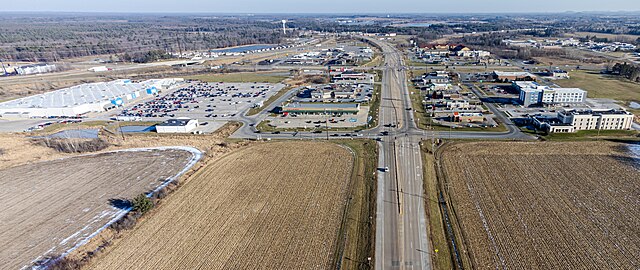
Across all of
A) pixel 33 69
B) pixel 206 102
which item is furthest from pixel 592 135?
pixel 33 69

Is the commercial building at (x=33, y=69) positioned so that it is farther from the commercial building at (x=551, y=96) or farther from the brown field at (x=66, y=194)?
the commercial building at (x=551, y=96)

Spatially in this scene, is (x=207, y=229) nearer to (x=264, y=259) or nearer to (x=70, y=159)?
(x=264, y=259)

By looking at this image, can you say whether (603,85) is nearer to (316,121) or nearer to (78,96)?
(316,121)

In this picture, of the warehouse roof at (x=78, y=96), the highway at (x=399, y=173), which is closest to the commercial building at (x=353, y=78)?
the highway at (x=399, y=173)

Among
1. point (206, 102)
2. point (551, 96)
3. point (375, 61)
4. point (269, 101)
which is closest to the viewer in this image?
point (551, 96)

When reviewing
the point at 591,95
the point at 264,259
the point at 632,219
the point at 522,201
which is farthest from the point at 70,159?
the point at 591,95

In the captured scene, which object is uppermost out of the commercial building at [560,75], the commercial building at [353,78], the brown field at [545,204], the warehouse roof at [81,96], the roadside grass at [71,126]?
the warehouse roof at [81,96]

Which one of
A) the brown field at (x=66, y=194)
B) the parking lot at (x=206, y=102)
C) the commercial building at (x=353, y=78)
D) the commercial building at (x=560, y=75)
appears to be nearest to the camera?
the brown field at (x=66, y=194)
